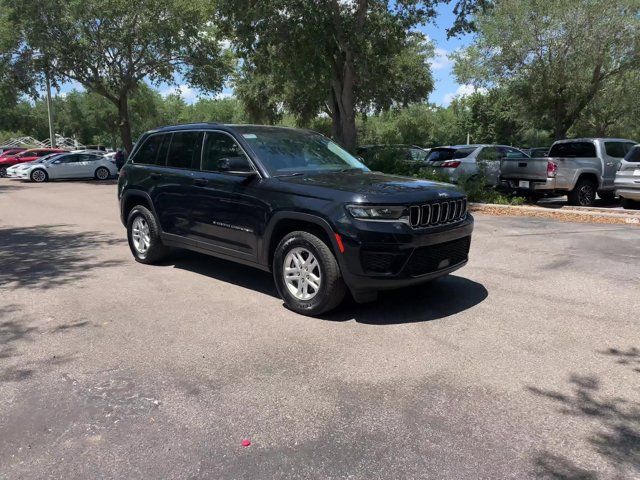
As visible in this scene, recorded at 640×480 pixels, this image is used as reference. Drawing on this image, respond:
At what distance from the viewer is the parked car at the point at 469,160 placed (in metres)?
14.3

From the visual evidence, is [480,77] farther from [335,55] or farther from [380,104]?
[380,104]

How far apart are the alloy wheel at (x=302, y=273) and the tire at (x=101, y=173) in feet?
85.7

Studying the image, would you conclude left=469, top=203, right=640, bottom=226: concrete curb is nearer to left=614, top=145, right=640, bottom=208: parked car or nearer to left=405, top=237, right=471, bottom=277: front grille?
left=614, top=145, right=640, bottom=208: parked car

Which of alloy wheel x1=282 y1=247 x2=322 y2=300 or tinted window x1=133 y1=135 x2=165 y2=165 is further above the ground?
tinted window x1=133 y1=135 x2=165 y2=165

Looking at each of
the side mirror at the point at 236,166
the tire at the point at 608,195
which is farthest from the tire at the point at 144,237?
the tire at the point at 608,195

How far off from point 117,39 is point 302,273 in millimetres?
23460

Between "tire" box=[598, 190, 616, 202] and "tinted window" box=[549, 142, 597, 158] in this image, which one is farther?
"tire" box=[598, 190, 616, 202]

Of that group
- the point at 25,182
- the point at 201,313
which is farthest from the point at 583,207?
the point at 25,182

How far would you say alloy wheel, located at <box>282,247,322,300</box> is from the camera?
509 centimetres

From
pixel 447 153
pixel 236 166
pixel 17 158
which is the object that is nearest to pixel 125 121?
pixel 17 158

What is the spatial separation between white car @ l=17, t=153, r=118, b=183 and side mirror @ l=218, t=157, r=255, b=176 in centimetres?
2499

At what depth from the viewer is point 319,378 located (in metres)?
3.90

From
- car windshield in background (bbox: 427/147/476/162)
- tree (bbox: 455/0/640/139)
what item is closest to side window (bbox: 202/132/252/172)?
car windshield in background (bbox: 427/147/476/162)

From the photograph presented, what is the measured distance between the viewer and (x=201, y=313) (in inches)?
211
